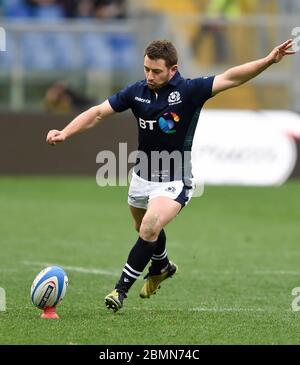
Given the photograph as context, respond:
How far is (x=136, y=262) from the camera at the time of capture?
28.2 ft

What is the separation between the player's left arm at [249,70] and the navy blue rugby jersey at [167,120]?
11 centimetres

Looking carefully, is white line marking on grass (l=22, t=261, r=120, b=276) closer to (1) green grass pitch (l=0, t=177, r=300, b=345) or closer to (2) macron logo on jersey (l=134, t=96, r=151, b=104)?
(1) green grass pitch (l=0, t=177, r=300, b=345)

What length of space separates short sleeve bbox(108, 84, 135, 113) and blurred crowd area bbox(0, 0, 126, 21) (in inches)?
646

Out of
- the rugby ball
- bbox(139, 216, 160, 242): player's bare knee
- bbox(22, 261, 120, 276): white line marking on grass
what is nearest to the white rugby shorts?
bbox(139, 216, 160, 242): player's bare knee

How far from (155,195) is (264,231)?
6816 millimetres

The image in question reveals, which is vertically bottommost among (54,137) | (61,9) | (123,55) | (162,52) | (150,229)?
(150,229)

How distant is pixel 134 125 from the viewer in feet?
73.4

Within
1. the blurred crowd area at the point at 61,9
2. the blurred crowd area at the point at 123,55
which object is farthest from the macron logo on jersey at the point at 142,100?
the blurred crowd area at the point at 61,9

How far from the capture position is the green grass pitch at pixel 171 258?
7.70 metres

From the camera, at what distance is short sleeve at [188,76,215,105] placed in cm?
881

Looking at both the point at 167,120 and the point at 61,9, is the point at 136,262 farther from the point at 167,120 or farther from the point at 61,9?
the point at 61,9

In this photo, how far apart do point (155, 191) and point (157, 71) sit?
98cm

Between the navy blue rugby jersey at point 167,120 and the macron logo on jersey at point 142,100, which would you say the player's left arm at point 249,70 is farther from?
the macron logo on jersey at point 142,100

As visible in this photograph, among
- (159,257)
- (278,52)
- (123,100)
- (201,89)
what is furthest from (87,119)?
(278,52)
